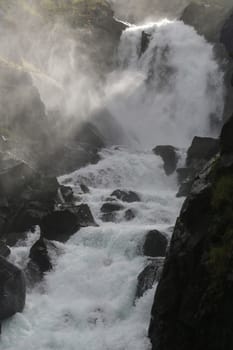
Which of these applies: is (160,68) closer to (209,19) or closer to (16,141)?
(209,19)

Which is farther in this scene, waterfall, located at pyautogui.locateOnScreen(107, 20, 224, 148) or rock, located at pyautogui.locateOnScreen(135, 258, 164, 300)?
waterfall, located at pyautogui.locateOnScreen(107, 20, 224, 148)

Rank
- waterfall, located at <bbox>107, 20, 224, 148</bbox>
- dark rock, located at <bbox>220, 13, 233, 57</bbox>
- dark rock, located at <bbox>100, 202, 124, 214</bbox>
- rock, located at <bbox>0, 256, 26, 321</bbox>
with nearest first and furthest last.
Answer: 1. rock, located at <bbox>0, 256, 26, 321</bbox>
2. dark rock, located at <bbox>100, 202, 124, 214</bbox>
3. waterfall, located at <bbox>107, 20, 224, 148</bbox>
4. dark rock, located at <bbox>220, 13, 233, 57</bbox>

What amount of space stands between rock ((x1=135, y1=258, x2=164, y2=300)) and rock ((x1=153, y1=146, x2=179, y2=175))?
25.3 m

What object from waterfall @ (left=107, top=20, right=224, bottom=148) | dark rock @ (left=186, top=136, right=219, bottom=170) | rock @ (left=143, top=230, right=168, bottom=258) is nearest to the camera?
rock @ (left=143, top=230, right=168, bottom=258)

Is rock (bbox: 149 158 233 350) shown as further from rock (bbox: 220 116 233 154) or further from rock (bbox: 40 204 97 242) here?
rock (bbox: 40 204 97 242)

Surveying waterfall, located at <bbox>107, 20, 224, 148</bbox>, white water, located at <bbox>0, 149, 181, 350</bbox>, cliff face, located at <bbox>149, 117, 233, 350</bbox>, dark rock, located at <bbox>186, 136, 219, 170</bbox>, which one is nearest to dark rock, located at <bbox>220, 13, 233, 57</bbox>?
waterfall, located at <bbox>107, 20, 224, 148</bbox>

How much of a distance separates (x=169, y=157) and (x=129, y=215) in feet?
53.3

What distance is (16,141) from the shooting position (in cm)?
5006

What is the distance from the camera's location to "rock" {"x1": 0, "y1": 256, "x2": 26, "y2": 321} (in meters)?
25.0

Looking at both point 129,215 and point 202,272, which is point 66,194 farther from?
point 202,272

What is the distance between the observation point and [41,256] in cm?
3050

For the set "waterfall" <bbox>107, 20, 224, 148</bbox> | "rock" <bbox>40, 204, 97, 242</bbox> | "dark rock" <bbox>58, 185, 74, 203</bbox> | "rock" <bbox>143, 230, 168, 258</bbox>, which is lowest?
"rock" <bbox>143, 230, 168, 258</bbox>

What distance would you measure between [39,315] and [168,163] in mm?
29357

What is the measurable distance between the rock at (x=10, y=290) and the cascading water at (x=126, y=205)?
453 mm
